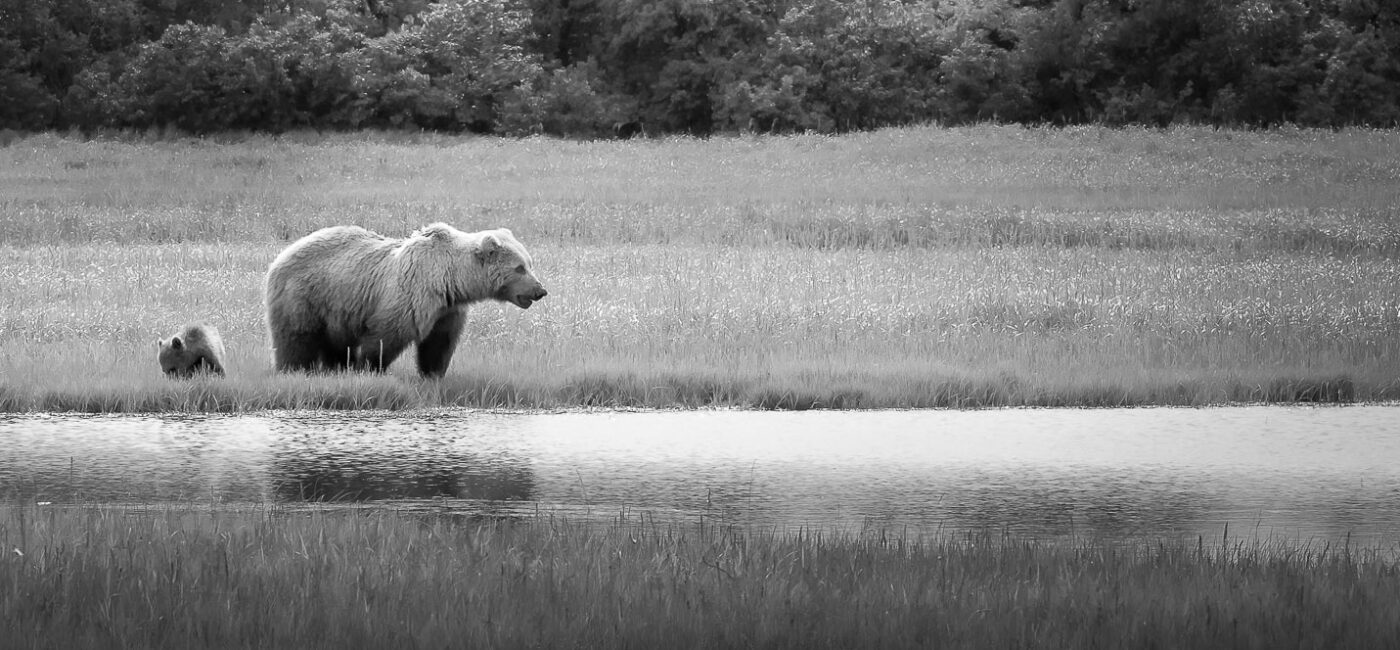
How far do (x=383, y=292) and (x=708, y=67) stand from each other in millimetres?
38807

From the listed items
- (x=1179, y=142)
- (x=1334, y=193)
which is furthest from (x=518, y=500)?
(x=1179, y=142)

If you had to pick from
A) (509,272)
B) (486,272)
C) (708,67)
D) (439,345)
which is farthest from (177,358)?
(708,67)

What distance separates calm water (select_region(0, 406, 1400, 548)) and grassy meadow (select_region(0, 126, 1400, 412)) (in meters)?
0.76

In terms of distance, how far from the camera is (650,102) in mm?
50062

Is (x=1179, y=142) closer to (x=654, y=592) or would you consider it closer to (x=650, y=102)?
(x=650, y=102)

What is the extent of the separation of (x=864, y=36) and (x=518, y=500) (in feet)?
140

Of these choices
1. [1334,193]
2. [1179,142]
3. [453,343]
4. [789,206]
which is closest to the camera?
[453,343]

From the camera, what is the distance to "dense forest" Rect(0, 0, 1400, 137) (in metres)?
45.3

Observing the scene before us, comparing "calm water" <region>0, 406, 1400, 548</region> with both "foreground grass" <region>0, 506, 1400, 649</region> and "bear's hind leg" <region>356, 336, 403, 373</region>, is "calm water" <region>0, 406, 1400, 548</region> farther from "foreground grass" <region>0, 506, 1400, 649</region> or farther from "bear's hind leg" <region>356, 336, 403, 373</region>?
"bear's hind leg" <region>356, 336, 403, 373</region>

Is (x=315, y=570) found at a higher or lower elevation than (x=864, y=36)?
lower

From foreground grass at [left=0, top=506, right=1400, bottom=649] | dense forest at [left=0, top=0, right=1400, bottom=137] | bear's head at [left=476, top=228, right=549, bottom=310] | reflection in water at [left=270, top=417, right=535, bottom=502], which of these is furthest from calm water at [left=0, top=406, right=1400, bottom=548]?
dense forest at [left=0, top=0, right=1400, bottom=137]

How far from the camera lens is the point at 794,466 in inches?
315

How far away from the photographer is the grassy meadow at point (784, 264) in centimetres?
1058

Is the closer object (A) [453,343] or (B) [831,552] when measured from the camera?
(B) [831,552]
